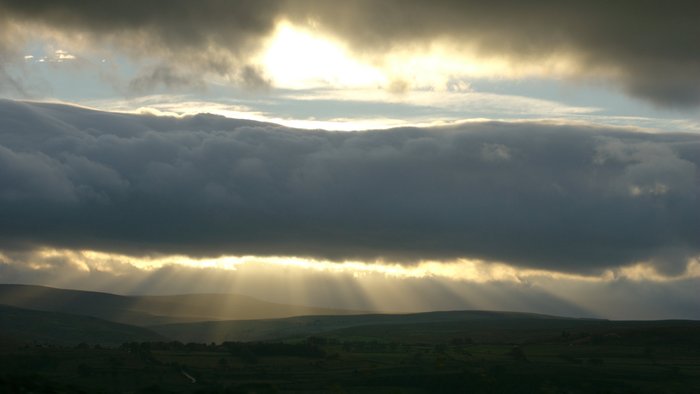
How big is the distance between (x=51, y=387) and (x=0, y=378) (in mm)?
6829

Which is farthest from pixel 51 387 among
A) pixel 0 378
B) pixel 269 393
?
pixel 269 393

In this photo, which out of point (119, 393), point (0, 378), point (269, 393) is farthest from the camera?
point (269, 393)

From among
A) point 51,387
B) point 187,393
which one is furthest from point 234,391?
point 51,387

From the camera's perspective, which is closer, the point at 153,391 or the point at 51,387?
the point at 51,387

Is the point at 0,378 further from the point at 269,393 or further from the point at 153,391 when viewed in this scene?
the point at 269,393

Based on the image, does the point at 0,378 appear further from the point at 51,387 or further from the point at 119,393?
the point at 119,393

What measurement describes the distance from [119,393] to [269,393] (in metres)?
32.2

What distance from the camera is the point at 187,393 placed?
189000 millimetres

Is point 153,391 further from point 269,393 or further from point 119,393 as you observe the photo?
point 269,393

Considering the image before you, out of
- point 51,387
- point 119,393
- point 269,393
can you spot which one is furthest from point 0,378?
point 269,393

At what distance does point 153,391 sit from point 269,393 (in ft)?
80.6

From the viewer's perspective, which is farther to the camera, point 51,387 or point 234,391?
point 234,391

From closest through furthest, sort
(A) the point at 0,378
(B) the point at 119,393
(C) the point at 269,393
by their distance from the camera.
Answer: (A) the point at 0,378 → (B) the point at 119,393 → (C) the point at 269,393

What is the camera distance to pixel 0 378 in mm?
121875
